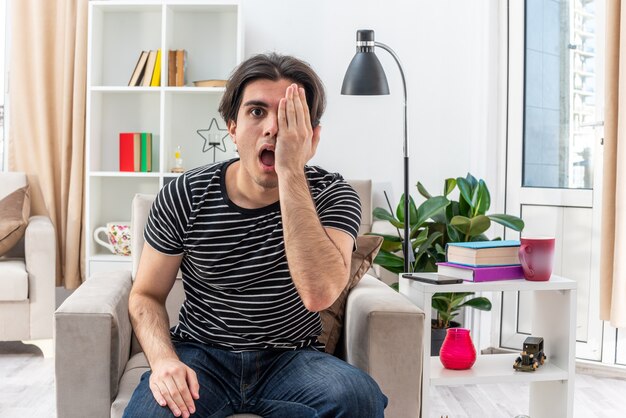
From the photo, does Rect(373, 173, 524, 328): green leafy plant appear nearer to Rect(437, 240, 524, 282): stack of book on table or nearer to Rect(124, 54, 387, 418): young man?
Rect(437, 240, 524, 282): stack of book on table

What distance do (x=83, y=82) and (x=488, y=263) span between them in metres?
2.65

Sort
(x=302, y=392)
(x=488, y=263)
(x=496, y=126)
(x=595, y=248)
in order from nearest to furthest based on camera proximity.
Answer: (x=302, y=392) → (x=488, y=263) → (x=595, y=248) → (x=496, y=126)

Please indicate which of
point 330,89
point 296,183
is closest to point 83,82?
point 330,89

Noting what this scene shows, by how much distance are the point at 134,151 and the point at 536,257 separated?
2416 millimetres

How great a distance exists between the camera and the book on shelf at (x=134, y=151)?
411 cm

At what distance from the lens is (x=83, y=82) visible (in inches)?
165

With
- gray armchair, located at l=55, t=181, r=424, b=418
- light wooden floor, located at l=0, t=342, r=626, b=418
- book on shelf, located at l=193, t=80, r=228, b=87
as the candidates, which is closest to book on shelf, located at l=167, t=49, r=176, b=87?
book on shelf, located at l=193, t=80, r=228, b=87

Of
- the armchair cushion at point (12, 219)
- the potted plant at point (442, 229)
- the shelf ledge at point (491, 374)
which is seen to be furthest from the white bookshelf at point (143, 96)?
the shelf ledge at point (491, 374)

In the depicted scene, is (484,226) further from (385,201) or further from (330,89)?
(330,89)

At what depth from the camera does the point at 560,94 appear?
3592mm

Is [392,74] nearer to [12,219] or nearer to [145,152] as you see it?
[145,152]

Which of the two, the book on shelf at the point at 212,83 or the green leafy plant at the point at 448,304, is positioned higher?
the book on shelf at the point at 212,83

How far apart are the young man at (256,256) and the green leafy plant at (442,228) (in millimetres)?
1292

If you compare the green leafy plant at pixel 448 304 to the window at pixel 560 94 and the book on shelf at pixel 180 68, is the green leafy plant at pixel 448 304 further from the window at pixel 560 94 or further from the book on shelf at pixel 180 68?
the book on shelf at pixel 180 68
